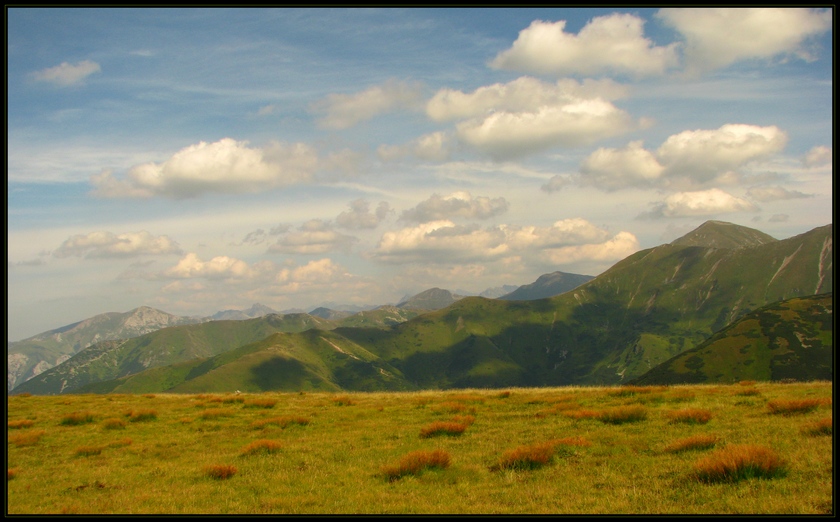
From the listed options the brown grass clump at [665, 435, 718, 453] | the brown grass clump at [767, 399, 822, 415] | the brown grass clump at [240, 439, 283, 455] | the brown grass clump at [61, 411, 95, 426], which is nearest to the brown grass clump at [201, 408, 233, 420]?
the brown grass clump at [61, 411, 95, 426]

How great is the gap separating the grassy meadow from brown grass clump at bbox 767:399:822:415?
66 millimetres

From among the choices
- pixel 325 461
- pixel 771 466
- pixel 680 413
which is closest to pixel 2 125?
pixel 325 461

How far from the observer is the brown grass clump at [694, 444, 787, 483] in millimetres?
11945

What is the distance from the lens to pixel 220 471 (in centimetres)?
1733

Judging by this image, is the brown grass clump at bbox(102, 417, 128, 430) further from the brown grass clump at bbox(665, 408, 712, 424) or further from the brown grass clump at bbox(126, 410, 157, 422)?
the brown grass clump at bbox(665, 408, 712, 424)

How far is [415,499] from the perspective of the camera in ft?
43.3

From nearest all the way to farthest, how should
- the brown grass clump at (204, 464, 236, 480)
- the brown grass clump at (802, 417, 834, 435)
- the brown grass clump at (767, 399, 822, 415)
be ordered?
1. the brown grass clump at (802, 417, 834, 435)
2. the brown grass clump at (204, 464, 236, 480)
3. the brown grass clump at (767, 399, 822, 415)

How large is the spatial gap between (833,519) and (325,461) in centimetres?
1549

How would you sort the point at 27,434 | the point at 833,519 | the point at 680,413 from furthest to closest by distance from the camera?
1. the point at 27,434
2. the point at 680,413
3. the point at 833,519

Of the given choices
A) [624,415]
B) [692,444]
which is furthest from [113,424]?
[692,444]

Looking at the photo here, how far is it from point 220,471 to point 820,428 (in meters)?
20.9

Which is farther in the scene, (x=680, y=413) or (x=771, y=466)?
(x=680, y=413)

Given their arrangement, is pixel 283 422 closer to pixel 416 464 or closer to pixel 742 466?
pixel 416 464

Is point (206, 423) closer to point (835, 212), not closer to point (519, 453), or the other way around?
point (519, 453)
